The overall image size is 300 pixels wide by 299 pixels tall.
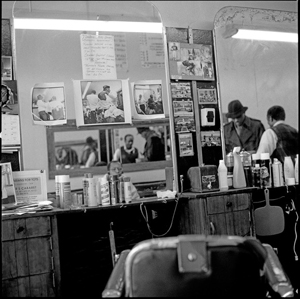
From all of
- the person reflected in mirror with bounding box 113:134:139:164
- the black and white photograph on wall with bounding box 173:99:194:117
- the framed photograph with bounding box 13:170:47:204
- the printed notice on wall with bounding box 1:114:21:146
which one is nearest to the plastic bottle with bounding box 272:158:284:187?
the black and white photograph on wall with bounding box 173:99:194:117

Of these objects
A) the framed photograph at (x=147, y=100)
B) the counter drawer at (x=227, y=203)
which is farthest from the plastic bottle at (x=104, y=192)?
the counter drawer at (x=227, y=203)

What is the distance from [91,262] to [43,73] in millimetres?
1473

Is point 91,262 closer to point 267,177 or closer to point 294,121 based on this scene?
point 267,177

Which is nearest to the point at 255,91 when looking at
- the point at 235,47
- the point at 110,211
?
the point at 235,47

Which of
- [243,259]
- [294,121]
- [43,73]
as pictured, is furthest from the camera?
[294,121]

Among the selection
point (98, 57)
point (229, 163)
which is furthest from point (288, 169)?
point (98, 57)

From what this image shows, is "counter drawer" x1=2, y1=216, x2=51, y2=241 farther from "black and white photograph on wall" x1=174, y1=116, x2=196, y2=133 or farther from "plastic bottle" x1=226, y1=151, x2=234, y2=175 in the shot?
"plastic bottle" x1=226, y1=151, x2=234, y2=175

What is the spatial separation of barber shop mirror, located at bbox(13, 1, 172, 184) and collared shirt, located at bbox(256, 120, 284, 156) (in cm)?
92

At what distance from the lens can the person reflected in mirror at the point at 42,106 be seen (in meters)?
3.19

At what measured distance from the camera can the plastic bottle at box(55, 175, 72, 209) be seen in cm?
305

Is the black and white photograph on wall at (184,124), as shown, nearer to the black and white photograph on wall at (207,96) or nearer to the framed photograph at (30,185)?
the black and white photograph on wall at (207,96)

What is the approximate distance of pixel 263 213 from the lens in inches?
144

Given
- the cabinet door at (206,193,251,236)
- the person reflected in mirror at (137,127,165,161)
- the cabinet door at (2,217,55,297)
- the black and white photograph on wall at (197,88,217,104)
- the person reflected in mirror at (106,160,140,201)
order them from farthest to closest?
the black and white photograph on wall at (197,88,217,104)
the person reflected in mirror at (137,127,165,161)
the person reflected in mirror at (106,160,140,201)
the cabinet door at (206,193,251,236)
the cabinet door at (2,217,55,297)

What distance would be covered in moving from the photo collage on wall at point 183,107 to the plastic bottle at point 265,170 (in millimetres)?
669
